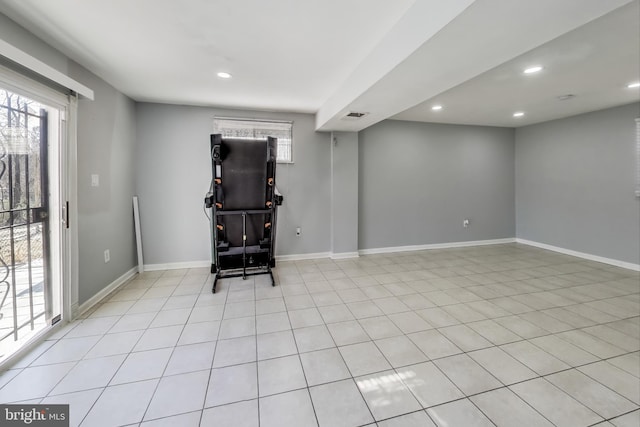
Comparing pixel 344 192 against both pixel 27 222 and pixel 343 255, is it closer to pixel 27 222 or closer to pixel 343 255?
pixel 343 255

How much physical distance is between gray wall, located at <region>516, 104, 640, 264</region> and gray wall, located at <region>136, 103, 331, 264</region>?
4.48 m

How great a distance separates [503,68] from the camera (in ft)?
8.34

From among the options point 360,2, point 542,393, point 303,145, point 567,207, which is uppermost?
point 360,2

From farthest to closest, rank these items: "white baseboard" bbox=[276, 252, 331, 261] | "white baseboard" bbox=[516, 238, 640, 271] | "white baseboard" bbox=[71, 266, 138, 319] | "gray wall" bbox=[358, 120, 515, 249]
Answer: "gray wall" bbox=[358, 120, 515, 249], "white baseboard" bbox=[276, 252, 331, 261], "white baseboard" bbox=[516, 238, 640, 271], "white baseboard" bbox=[71, 266, 138, 319]

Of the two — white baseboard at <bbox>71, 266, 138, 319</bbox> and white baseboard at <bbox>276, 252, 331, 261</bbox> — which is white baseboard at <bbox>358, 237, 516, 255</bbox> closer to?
white baseboard at <bbox>276, 252, 331, 261</bbox>

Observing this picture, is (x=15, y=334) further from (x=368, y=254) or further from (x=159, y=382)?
(x=368, y=254)

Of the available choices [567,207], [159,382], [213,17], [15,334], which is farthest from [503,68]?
[15,334]

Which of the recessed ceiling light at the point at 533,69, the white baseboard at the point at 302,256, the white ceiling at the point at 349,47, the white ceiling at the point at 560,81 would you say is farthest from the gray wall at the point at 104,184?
the recessed ceiling light at the point at 533,69

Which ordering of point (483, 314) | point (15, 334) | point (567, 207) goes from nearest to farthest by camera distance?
point (15, 334), point (483, 314), point (567, 207)

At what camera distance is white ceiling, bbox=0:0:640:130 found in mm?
1498

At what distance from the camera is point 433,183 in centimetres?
493

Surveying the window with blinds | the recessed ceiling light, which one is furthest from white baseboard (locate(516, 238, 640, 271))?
the window with blinds

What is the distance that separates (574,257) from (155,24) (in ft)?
21.1

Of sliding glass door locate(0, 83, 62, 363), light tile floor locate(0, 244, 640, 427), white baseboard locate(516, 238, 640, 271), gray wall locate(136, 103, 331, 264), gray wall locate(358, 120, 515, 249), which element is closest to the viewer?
light tile floor locate(0, 244, 640, 427)
